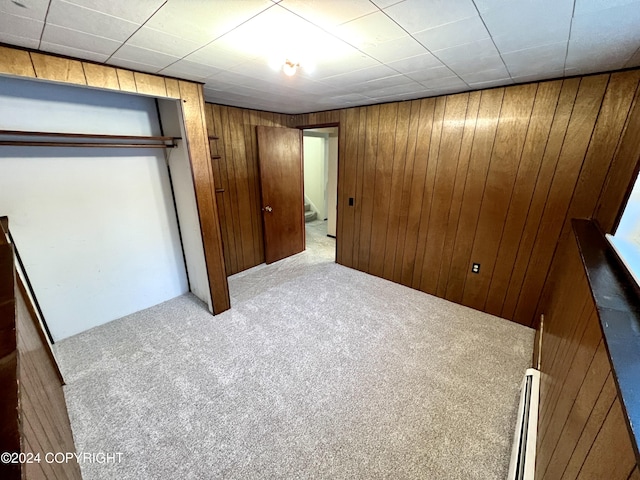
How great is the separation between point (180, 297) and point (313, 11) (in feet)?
9.94

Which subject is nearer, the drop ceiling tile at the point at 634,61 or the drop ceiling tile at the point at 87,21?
the drop ceiling tile at the point at 87,21

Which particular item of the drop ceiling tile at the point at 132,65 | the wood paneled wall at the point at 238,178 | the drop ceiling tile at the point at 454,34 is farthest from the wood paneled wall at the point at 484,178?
the drop ceiling tile at the point at 132,65

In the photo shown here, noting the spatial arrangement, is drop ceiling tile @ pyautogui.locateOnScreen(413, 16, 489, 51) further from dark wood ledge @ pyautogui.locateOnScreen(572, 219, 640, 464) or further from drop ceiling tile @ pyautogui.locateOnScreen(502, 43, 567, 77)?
dark wood ledge @ pyautogui.locateOnScreen(572, 219, 640, 464)

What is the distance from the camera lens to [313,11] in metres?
1.09

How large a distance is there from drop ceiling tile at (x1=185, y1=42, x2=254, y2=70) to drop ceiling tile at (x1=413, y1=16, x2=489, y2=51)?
1042mm

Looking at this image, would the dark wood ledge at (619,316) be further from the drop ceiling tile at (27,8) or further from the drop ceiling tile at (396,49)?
the drop ceiling tile at (27,8)

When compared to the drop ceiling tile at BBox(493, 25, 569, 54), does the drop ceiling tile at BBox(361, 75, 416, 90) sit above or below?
above

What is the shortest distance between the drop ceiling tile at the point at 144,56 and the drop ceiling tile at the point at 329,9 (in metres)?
1.02

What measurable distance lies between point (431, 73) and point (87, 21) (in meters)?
2.05

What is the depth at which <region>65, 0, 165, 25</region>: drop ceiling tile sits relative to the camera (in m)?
1.03

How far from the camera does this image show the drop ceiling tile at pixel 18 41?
131 cm

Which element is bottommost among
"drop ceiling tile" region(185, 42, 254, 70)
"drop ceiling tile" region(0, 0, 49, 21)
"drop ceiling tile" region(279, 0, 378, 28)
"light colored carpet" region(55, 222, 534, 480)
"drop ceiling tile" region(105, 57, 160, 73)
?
"light colored carpet" region(55, 222, 534, 480)

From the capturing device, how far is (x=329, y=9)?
1072mm

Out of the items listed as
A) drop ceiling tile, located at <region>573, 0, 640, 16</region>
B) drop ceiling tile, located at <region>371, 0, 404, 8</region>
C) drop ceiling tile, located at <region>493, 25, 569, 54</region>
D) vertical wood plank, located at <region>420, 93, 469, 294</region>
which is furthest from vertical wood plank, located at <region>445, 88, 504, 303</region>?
drop ceiling tile, located at <region>371, 0, 404, 8</region>
